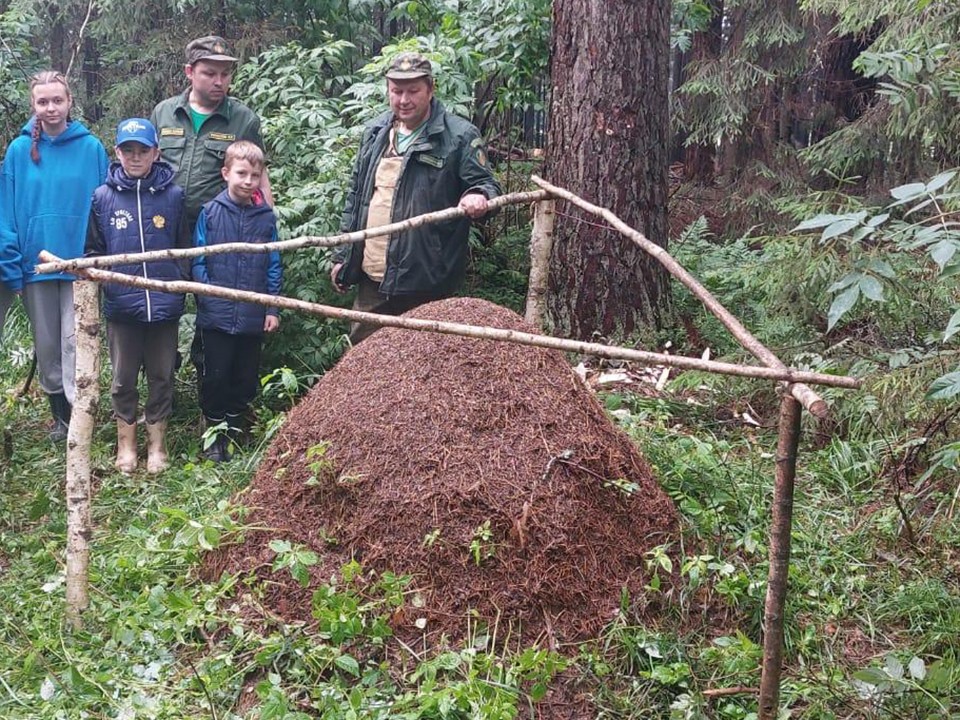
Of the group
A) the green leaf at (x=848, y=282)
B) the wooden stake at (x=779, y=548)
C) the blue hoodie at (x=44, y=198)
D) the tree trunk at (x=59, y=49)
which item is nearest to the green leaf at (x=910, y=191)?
the green leaf at (x=848, y=282)

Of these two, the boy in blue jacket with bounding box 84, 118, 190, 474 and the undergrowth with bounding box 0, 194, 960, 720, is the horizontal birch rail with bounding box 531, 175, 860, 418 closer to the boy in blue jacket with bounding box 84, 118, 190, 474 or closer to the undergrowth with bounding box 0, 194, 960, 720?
the undergrowth with bounding box 0, 194, 960, 720

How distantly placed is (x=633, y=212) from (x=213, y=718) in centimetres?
440

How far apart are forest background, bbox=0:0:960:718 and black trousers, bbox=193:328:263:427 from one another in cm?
19

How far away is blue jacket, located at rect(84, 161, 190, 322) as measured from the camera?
5.59 m

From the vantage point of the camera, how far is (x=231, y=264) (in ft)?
18.7

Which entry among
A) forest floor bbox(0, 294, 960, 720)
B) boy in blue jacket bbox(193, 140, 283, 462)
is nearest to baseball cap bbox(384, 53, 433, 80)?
boy in blue jacket bbox(193, 140, 283, 462)

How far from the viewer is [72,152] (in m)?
5.99

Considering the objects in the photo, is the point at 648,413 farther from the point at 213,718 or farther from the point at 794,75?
the point at 794,75

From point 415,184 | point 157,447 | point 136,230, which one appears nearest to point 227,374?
point 157,447

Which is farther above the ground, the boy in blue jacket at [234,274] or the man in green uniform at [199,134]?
the man in green uniform at [199,134]

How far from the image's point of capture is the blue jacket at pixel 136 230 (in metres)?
5.59

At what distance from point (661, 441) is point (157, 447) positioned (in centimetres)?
294

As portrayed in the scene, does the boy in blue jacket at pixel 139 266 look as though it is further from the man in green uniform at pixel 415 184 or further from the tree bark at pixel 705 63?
the tree bark at pixel 705 63

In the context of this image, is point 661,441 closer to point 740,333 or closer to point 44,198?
point 740,333
